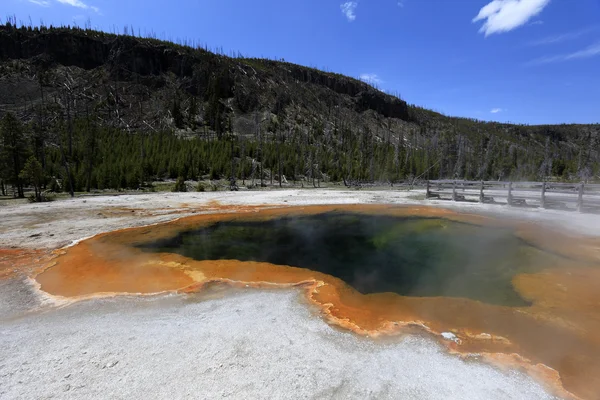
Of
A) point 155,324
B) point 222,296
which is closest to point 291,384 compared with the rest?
point 155,324

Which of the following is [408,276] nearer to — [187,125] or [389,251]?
[389,251]

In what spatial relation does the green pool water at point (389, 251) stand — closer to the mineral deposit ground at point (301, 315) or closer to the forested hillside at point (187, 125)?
the mineral deposit ground at point (301, 315)

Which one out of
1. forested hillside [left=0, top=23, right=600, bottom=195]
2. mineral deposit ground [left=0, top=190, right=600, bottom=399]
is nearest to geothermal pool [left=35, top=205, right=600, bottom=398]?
mineral deposit ground [left=0, top=190, right=600, bottom=399]

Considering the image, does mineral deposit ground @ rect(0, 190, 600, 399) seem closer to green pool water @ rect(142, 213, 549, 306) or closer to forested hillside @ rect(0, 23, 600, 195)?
green pool water @ rect(142, 213, 549, 306)

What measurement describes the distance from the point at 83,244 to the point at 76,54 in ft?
357

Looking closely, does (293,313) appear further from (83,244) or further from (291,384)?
(83,244)

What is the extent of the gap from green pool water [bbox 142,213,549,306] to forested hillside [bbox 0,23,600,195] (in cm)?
3041

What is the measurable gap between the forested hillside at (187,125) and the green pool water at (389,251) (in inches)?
1197

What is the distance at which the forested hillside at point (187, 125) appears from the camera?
52469mm

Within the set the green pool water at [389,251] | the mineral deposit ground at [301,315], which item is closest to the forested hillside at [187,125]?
Result: the green pool water at [389,251]

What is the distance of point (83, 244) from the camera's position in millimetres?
11859

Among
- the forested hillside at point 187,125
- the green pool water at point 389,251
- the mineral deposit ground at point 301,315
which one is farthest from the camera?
the forested hillside at point 187,125

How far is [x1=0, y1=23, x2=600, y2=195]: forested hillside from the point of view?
2066 inches

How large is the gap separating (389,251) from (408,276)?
2.73 meters
